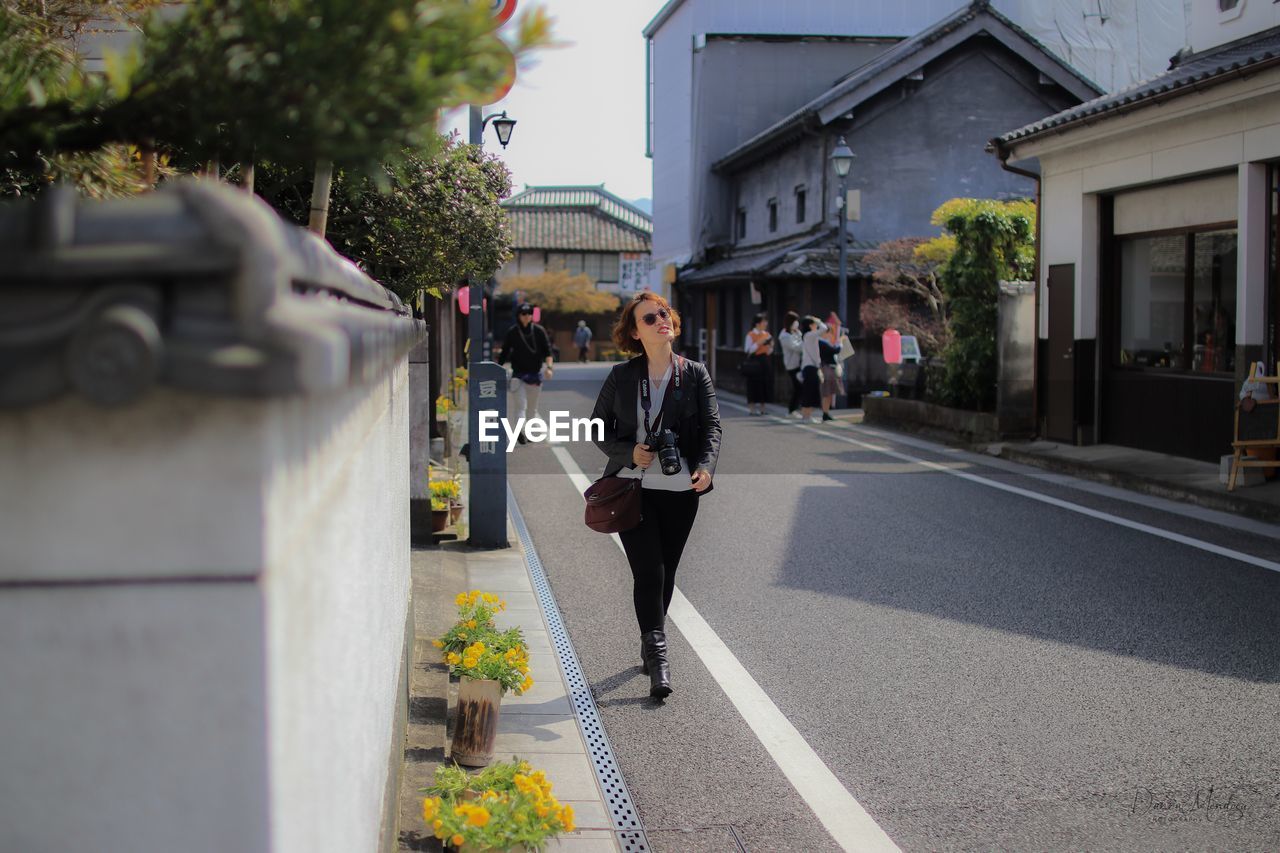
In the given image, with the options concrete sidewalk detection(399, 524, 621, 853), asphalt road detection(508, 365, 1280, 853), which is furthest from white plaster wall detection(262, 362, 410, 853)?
asphalt road detection(508, 365, 1280, 853)

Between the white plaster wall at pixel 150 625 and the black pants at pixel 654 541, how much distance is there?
4671 mm

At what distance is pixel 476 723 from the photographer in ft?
16.3

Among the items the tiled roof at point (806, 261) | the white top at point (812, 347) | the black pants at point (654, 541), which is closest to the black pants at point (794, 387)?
the white top at point (812, 347)

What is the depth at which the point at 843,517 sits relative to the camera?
11.6m

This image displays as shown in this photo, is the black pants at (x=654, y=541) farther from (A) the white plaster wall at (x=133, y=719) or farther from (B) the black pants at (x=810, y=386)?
(B) the black pants at (x=810, y=386)

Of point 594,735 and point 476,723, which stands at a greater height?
point 476,723

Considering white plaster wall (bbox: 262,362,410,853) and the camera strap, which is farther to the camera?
the camera strap

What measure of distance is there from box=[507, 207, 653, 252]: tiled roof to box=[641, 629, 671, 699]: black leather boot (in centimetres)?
5745

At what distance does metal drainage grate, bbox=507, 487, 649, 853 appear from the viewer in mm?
4492

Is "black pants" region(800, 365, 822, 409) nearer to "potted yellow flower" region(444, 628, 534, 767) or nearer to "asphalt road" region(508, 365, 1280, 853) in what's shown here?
"asphalt road" region(508, 365, 1280, 853)

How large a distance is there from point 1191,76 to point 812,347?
10.4 m

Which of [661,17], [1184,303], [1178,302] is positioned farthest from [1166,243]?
[661,17]

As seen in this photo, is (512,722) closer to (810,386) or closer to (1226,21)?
(1226,21)

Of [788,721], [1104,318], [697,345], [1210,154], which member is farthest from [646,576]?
[697,345]
